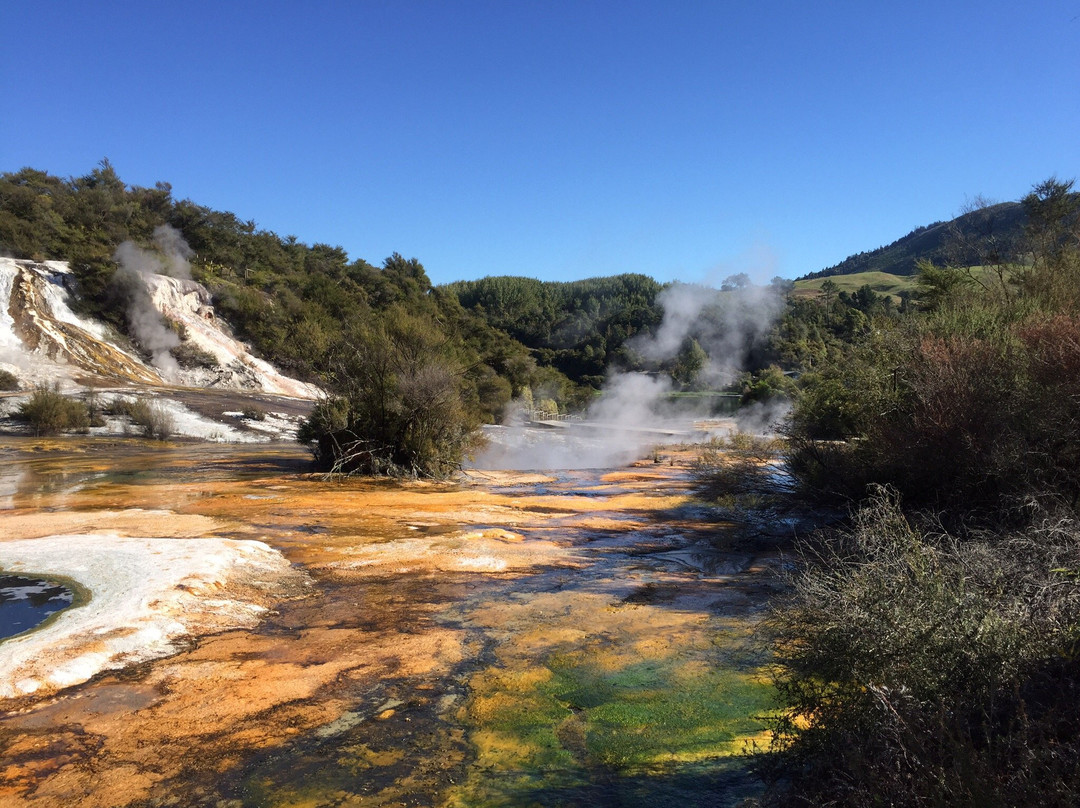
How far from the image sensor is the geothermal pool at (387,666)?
131 inches

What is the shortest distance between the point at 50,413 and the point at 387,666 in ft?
61.0

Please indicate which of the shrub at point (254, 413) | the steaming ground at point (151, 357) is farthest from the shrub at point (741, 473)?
the shrub at point (254, 413)

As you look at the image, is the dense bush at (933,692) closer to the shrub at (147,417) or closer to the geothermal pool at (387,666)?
the geothermal pool at (387,666)

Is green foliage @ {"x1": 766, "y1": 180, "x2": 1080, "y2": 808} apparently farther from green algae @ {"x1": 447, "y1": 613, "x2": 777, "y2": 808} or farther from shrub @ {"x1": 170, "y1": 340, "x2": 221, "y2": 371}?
shrub @ {"x1": 170, "y1": 340, "x2": 221, "y2": 371}

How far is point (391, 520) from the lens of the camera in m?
9.82

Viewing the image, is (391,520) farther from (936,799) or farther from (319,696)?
(936,799)

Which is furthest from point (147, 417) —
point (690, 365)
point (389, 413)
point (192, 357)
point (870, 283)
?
point (870, 283)

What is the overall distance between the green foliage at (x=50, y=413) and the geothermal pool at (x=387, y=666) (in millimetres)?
11185

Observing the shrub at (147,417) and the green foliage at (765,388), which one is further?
the green foliage at (765,388)

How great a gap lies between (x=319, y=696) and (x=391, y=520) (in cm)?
564

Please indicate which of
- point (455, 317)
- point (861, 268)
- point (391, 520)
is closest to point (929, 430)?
point (391, 520)

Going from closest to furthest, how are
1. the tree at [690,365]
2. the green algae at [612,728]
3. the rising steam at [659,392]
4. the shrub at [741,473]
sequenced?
the green algae at [612,728], the shrub at [741,473], the rising steam at [659,392], the tree at [690,365]

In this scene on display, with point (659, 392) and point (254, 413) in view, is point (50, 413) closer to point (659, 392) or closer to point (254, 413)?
point (254, 413)

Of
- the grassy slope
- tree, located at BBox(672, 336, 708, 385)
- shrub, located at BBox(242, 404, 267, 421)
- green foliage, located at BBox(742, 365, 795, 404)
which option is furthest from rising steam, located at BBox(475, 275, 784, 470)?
the grassy slope
